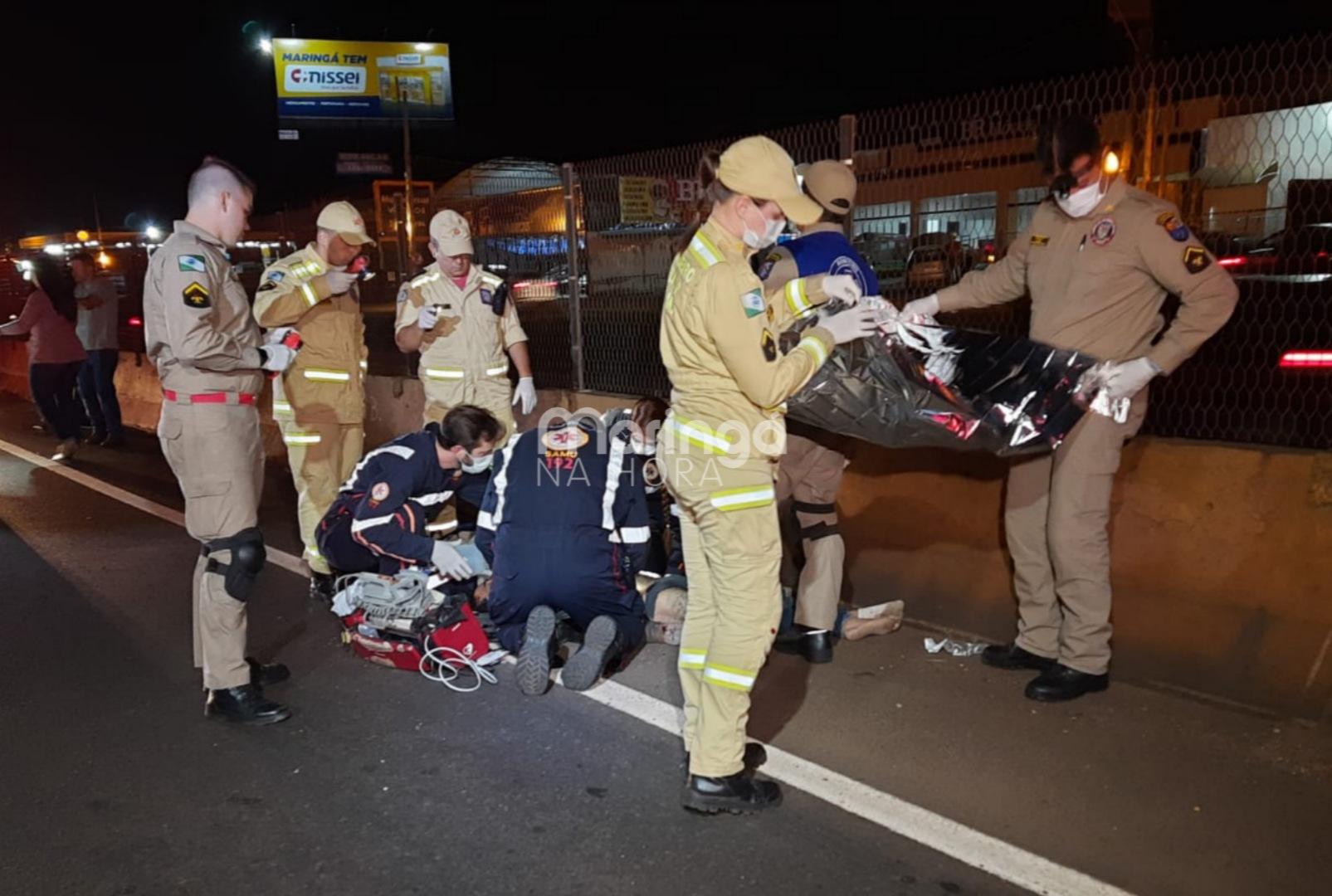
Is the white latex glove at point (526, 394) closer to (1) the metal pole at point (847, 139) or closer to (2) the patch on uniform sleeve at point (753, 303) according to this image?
(1) the metal pole at point (847, 139)

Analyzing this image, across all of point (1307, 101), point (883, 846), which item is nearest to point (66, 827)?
point (883, 846)

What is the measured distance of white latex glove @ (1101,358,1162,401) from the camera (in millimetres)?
3566

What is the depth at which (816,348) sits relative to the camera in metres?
2.98

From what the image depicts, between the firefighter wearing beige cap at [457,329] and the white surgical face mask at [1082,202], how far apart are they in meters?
3.29

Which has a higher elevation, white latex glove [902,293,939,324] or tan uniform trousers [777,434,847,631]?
A: white latex glove [902,293,939,324]

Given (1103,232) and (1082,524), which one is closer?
(1103,232)

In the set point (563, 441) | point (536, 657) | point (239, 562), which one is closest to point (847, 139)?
point (563, 441)

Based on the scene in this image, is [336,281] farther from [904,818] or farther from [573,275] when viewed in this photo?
[904,818]

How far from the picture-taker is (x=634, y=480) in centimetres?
435

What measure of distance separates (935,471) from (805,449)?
871mm

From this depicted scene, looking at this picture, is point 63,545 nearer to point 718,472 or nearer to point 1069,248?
point 718,472

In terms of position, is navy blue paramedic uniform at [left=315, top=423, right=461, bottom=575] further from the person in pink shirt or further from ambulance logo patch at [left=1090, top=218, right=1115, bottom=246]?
the person in pink shirt

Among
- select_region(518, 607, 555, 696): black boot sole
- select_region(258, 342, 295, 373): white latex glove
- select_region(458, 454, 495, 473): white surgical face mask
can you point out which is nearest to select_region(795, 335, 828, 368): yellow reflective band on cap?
select_region(518, 607, 555, 696): black boot sole

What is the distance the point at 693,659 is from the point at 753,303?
123cm
